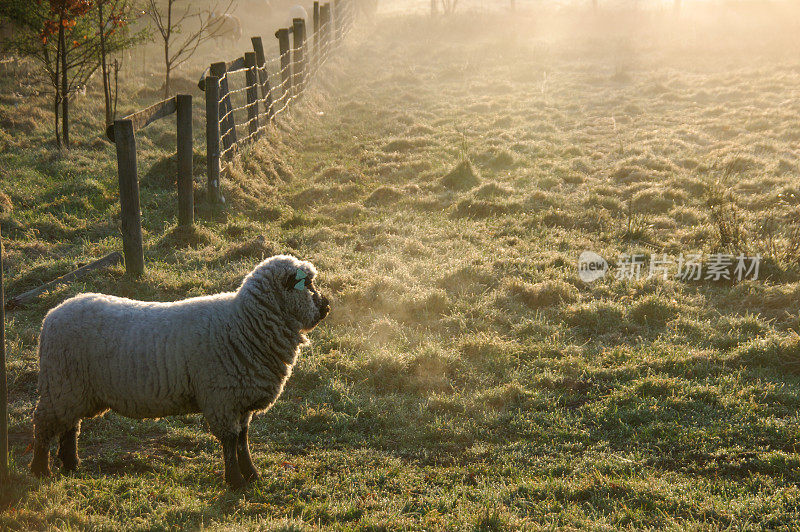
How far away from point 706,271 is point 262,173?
7.07m

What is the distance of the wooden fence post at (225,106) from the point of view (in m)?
9.88

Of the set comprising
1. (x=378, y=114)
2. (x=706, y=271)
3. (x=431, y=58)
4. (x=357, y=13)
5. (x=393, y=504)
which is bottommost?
(x=393, y=504)

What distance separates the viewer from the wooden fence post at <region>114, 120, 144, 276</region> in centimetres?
690

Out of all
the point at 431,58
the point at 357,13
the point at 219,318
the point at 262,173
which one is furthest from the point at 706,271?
the point at 357,13

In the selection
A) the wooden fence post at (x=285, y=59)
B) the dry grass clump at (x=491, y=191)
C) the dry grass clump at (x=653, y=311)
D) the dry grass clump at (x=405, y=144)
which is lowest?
the dry grass clump at (x=653, y=311)

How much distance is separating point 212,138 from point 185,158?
113cm

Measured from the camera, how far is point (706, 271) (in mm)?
8055

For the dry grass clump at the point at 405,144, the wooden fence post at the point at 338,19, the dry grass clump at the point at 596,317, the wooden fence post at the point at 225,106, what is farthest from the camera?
the wooden fence post at the point at 338,19

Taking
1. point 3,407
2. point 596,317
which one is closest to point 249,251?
point 596,317

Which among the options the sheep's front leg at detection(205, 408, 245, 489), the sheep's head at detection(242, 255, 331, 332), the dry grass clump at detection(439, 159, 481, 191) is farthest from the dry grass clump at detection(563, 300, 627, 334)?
the dry grass clump at detection(439, 159, 481, 191)

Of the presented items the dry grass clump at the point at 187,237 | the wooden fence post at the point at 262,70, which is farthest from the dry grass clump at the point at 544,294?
the wooden fence post at the point at 262,70

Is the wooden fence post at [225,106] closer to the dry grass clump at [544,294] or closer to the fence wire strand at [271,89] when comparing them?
the fence wire strand at [271,89]

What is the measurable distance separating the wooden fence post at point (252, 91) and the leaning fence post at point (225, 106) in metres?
1.26

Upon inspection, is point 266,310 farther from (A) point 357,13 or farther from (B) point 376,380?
(A) point 357,13
